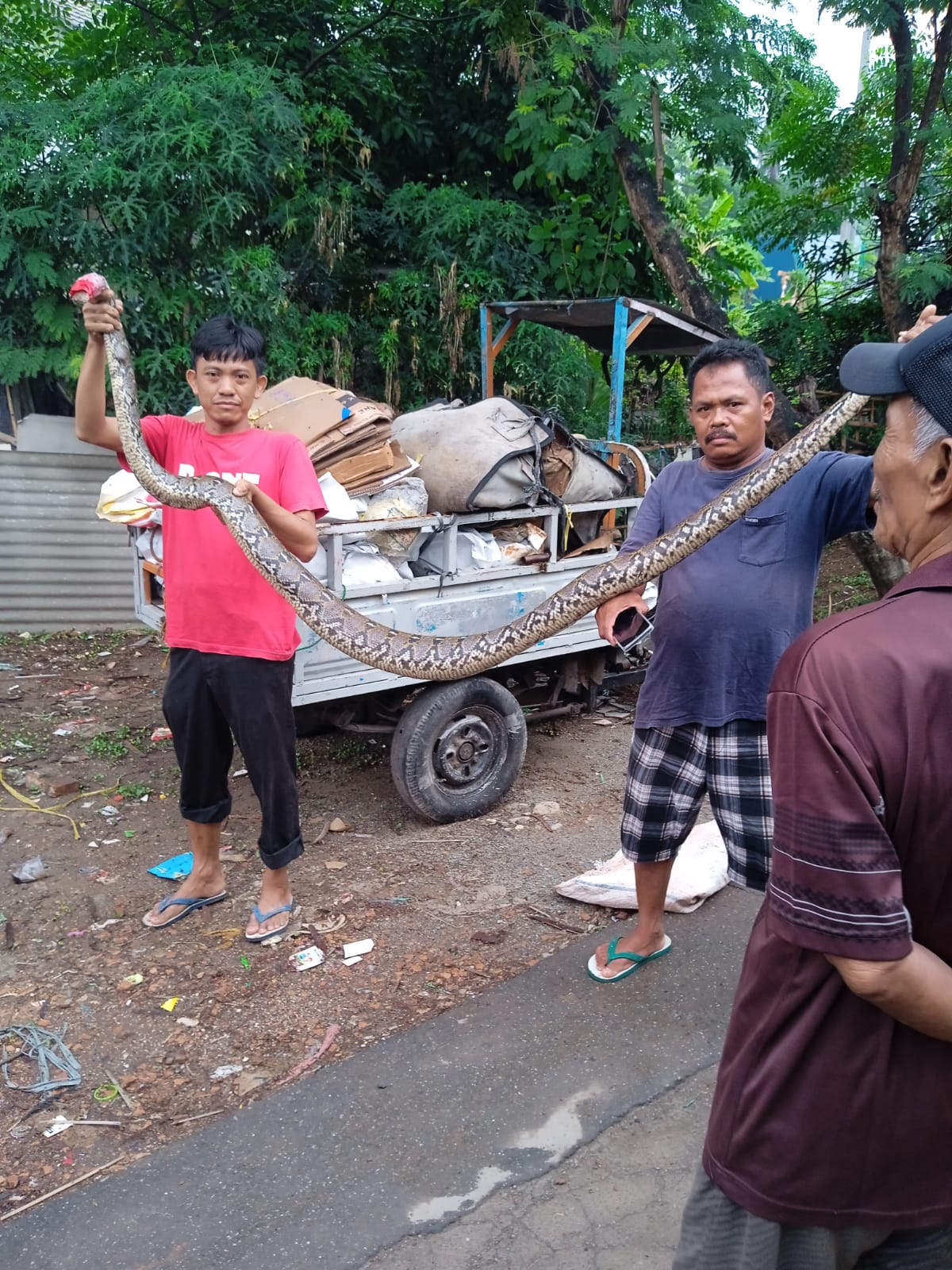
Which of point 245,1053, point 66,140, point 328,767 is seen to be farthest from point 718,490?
point 66,140

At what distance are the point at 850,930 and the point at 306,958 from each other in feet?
9.61

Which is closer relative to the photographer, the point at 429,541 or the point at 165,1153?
the point at 165,1153

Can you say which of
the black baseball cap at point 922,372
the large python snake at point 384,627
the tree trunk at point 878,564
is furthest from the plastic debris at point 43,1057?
the tree trunk at point 878,564

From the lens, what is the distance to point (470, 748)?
16.6 ft

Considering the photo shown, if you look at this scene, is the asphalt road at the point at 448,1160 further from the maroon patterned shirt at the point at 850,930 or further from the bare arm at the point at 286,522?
the bare arm at the point at 286,522

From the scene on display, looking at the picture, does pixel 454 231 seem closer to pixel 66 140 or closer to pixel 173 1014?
pixel 66 140

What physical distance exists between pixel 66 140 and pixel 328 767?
545cm

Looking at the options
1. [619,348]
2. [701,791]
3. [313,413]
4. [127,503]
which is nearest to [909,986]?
Result: [701,791]

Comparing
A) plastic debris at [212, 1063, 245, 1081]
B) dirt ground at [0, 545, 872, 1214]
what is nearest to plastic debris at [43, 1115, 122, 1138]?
dirt ground at [0, 545, 872, 1214]

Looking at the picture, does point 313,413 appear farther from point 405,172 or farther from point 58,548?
point 405,172

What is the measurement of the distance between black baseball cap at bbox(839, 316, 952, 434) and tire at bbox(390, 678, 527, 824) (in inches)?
139

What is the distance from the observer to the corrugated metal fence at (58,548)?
814 cm

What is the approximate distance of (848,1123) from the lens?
140 cm

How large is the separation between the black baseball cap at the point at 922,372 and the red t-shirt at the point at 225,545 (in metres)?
2.49
